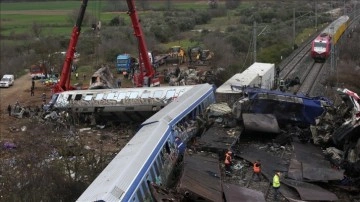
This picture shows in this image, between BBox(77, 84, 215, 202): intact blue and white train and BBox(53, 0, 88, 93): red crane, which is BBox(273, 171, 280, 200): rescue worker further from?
BBox(53, 0, 88, 93): red crane

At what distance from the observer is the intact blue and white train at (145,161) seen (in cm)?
1045

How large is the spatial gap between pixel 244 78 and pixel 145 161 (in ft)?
60.7

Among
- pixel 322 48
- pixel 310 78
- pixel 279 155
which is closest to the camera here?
pixel 279 155

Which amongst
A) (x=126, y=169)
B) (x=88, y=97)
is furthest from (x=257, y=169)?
(x=88, y=97)

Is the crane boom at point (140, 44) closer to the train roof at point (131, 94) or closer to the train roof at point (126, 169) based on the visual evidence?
the train roof at point (131, 94)

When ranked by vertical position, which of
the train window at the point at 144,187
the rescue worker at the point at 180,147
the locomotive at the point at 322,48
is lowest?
the locomotive at the point at 322,48

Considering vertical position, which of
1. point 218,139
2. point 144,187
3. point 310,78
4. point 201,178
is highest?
point 144,187

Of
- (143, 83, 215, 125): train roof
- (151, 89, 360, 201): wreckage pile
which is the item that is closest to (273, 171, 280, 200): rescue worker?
(151, 89, 360, 201): wreckage pile

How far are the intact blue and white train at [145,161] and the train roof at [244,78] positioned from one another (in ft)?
20.5

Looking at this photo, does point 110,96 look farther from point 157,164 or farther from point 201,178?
point 201,178

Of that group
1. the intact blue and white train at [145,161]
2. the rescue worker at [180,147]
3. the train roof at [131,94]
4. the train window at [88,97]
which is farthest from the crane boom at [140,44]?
the rescue worker at [180,147]

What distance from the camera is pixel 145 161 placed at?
41.3 ft

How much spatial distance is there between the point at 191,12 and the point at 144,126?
78164 mm

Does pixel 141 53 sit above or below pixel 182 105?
below
